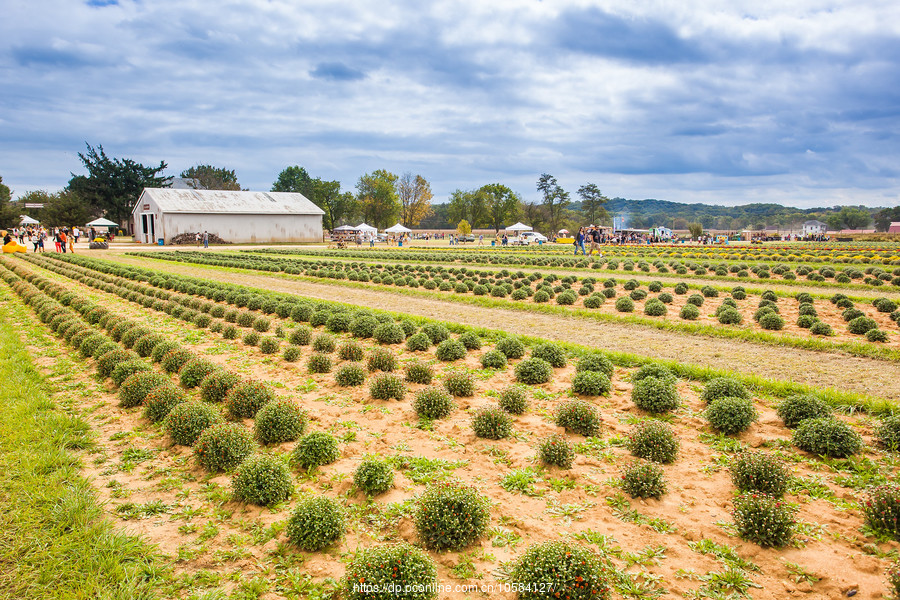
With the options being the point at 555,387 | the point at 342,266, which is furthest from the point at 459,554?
the point at 342,266

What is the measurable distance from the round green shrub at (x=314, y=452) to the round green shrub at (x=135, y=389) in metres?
3.42

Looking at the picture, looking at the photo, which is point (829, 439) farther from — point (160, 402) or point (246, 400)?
point (160, 402)

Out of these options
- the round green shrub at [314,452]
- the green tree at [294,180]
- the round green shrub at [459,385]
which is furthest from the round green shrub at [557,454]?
the green tree at [294,180]

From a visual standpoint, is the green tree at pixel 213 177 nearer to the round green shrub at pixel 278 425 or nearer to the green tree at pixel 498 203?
the green tree at pixel 498 203

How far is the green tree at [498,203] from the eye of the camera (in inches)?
4035

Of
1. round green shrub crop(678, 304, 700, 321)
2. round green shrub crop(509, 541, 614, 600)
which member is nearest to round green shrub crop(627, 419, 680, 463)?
round green shrub crop(509, 541, 614, 600)

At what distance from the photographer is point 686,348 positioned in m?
10.9

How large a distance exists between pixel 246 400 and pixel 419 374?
2.85 meters

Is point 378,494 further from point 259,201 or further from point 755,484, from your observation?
point 259,201

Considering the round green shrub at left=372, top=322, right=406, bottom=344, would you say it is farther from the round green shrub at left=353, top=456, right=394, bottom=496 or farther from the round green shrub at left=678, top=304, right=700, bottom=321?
the round green shrub at left=678, top=304, right=700, bottom=321

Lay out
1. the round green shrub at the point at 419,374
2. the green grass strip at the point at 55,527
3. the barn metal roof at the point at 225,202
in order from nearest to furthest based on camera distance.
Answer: the green grass strip at the point at 55,527
the round green shrub at the point at 419,374
the barn metal roof at the point at 225,202

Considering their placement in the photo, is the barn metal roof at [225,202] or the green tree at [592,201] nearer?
the barn metal roof at [225,202]

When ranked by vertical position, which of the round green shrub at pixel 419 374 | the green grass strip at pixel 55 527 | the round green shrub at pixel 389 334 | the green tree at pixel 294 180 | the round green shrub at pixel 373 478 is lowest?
the green grass strip at pixel 55 527

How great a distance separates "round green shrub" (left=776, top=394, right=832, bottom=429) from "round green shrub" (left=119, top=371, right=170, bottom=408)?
914 centimetres
